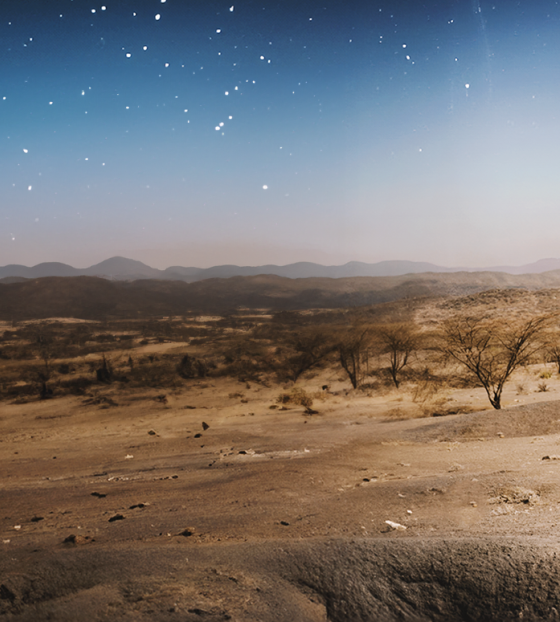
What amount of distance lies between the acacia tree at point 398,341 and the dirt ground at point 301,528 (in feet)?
37.6

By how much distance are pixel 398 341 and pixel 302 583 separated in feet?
60.9

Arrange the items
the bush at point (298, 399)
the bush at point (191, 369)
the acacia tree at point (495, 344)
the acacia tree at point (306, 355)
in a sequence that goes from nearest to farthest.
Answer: the acacia tree at point (495, 344) < the bush at point (298, 399) < the acacia tree at point (306, 355) < the bush at point (191, 369)

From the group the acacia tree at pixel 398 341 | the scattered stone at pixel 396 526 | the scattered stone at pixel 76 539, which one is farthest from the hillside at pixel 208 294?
the scattered stone at pixel 76 539

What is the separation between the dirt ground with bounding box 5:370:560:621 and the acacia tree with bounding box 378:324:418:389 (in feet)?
37.6

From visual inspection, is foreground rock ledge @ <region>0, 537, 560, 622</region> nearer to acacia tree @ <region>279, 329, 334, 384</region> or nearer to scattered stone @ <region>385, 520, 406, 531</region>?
scattered stone @ <region>385, 520, 406, 531</region>

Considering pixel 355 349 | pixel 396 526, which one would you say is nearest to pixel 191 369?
pixel 355 349

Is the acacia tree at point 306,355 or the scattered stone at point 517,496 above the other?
the scattered stone at point 517,496

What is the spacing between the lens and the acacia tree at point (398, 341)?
19.8m

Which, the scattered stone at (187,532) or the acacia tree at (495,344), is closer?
the scattered stone at (187,532)

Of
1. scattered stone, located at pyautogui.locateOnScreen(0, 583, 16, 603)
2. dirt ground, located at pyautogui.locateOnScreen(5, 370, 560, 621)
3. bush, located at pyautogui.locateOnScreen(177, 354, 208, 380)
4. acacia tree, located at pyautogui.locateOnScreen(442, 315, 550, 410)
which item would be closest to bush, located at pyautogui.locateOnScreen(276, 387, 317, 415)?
acacia tree, located at pyautogui.locateOnScreen(442, 315, 550, 410)

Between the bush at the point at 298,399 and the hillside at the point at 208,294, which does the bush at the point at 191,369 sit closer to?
the bush at the point at 298,399

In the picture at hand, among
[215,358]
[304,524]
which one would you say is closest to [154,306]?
[215,358]

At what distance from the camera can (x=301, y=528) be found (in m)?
3.44

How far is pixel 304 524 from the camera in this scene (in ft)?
11.6
